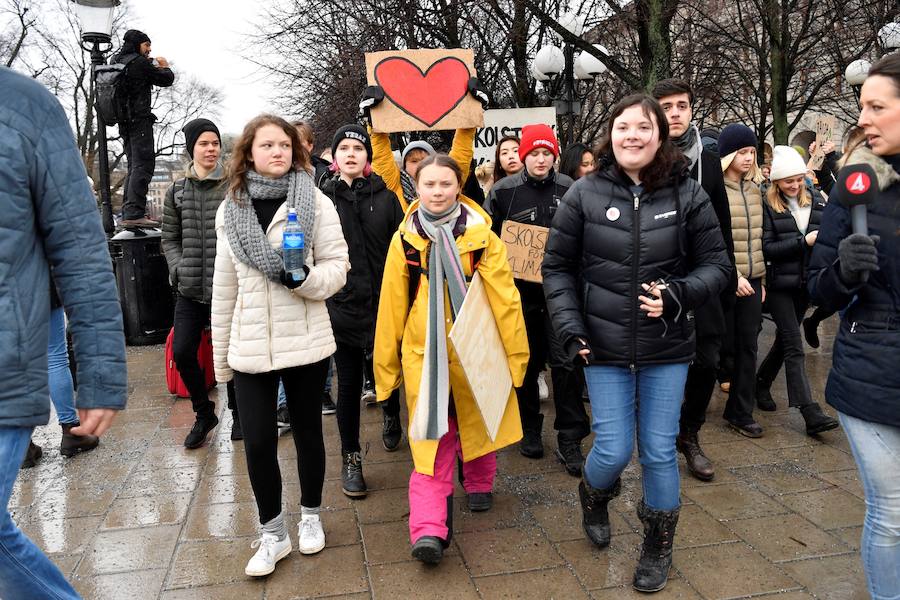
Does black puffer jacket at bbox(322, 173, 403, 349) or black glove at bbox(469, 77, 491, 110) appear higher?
black glove at bbox(469, 77, 491, 110)

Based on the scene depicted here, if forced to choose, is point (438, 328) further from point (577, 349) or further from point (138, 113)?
point (138, 113)

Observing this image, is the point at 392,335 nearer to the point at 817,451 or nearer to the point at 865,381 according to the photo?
the point at 865,381

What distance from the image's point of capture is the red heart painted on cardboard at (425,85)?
4.63 meters

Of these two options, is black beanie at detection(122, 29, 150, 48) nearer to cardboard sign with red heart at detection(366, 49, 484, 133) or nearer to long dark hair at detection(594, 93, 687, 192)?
cardboard sign with red heart at detection(366, 49, 484, 133)

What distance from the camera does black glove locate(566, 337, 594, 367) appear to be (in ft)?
10.1

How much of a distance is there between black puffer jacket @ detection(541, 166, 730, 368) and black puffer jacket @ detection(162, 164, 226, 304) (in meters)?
2.75

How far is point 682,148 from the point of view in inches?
162

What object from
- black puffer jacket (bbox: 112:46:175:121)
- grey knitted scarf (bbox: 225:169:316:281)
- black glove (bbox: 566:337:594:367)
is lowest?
black glove (bbox: 566:337:594:367)

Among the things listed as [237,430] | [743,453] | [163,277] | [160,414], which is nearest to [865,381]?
[743,453]

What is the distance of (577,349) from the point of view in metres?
3.08

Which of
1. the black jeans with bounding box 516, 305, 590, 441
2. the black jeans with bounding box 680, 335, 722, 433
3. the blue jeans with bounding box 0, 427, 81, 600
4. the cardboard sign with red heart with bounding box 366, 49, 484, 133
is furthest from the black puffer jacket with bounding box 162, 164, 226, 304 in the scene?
the black jeans with bounding box 680, 335, 722, 433

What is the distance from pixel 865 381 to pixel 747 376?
2801 mm

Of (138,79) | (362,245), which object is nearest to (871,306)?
(362,245)

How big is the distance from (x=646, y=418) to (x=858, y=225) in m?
1.16
